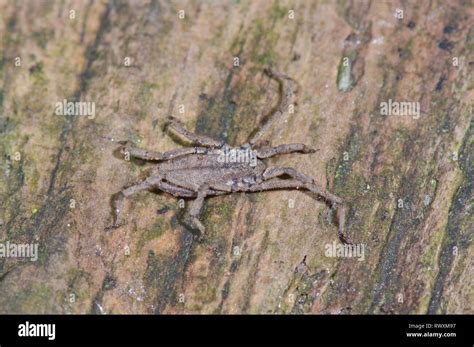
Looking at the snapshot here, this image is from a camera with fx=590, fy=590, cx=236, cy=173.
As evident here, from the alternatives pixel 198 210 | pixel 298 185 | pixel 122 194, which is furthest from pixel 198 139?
pixel 298 185

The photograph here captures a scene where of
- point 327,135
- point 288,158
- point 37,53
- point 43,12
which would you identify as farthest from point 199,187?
point 43,12

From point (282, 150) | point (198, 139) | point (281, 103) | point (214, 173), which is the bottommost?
point (214, 173)

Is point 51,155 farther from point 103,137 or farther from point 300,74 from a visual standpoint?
point 300,74

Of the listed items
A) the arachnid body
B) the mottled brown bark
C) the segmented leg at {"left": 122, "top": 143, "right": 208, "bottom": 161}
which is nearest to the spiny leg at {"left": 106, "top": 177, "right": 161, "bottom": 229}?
the arachnid body

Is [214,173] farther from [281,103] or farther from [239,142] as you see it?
[281,103]

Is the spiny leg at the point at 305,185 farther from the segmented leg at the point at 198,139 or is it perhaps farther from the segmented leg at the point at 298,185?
the segmented leg at the point at 198,139

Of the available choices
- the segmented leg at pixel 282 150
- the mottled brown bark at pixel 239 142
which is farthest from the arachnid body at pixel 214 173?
the mottled brown bark at pixel 239 142

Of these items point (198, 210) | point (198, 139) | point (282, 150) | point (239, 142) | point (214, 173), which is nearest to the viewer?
point (198, 210)

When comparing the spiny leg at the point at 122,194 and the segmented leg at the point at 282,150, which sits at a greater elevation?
the segmented leg at the point at 282,150
